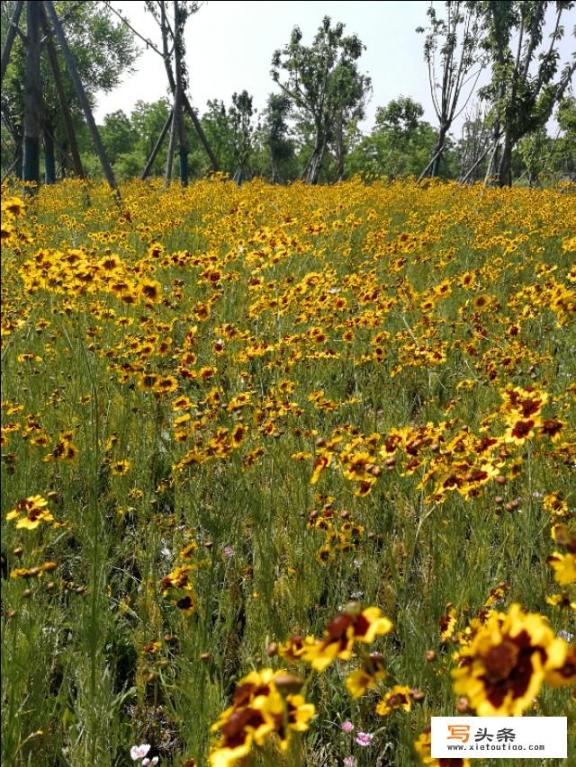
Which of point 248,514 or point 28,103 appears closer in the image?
point 248,514

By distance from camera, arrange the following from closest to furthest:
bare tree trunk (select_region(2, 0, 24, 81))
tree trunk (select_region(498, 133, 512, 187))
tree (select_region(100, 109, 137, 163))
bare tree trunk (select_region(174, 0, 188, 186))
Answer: bare tree trunk (select_region(2, 0, 24, 81)) → bare tree trunk (select_region(174, 0, 188, 186)) → tree trunk (select_region(498, 133, 512, 187)) → tree (select_region(100, 109, 137, 163))

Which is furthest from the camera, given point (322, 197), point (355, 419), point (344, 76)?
point (344, 76)

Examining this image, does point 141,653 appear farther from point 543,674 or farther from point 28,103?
point 28,103

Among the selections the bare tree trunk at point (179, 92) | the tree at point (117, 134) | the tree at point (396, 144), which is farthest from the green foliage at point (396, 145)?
the tree at point (117, 134)

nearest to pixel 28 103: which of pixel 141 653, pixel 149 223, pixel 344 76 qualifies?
pixel 149 223

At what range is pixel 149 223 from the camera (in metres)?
6.25

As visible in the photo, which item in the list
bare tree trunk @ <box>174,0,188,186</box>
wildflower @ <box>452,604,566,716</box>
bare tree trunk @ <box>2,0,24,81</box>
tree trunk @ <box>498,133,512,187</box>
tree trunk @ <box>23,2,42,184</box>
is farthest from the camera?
tree trunk @ <box>498,133,512,187</box>

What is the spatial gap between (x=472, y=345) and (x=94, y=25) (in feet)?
110

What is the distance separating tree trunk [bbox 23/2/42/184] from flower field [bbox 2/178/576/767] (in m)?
6.09

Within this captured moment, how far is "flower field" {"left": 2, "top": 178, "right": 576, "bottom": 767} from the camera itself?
3.70 ft

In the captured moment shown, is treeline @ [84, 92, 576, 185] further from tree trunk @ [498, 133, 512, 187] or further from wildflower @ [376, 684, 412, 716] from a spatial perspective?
wildflower @ [376, 684, 412, 716]

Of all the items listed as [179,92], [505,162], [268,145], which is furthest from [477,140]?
[268,145]

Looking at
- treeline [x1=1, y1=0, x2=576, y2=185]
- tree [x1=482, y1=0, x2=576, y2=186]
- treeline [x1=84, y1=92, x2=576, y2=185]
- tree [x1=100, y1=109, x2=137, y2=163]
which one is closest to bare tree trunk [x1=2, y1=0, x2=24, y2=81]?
treeline [x1=1, y1=0, x2=576, y2=185]

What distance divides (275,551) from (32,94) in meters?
8.37
